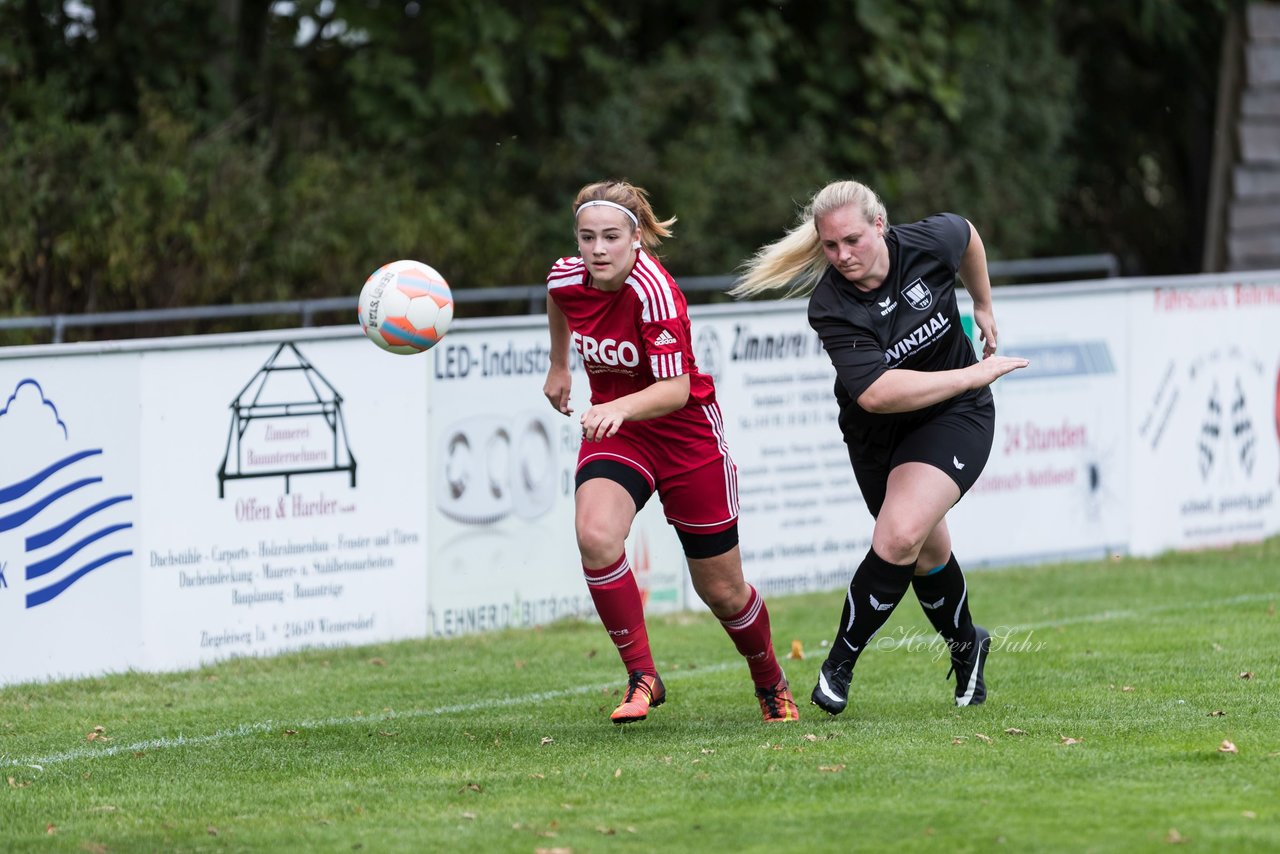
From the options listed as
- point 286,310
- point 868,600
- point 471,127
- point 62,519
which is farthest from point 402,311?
point 471,127

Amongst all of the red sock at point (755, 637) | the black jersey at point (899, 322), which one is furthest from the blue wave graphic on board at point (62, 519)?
the black jersey at point (899, 322)

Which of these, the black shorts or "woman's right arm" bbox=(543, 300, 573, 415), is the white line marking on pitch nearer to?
"woman's right arm" bbox=(543, 300, 573, 415)

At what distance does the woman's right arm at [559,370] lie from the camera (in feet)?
23.0

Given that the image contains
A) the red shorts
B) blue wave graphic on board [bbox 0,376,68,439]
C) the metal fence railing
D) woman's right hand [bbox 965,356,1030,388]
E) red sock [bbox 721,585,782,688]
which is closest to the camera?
Answer: woman's right hand [bbox 965,356,1030,388]

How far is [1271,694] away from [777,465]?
14.3ft

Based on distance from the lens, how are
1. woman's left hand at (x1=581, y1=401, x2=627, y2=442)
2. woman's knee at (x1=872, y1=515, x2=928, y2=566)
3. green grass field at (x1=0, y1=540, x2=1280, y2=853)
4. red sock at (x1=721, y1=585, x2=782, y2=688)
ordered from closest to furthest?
1. green grass field at (x1=0, y1=540, x2=1280, y2=853)
2. woman's left hand at (x1=581, y1=401, x2=627, y2=442)
3. woman's knee at (x1=872, y1=515, x2=928, y2=566)
4. red sock at (x1=721, y1=585, x2=782, y2=688)

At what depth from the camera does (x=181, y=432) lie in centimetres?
869

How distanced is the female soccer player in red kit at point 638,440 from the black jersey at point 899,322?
1.71 feet

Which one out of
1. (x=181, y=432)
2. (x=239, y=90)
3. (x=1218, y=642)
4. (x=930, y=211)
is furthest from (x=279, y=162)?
(x=1218, y=642)

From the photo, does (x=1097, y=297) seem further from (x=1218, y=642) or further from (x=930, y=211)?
(x=930, y=211)

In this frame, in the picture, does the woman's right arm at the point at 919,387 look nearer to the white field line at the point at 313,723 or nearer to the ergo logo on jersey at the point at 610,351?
the ergo logo on jersey at the point at 610,351

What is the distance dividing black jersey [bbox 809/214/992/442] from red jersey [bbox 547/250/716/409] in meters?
0.49

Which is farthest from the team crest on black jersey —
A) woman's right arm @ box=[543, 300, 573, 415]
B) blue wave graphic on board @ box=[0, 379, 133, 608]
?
blue wave graphic on board @ box=[0, 379, 133, 608]

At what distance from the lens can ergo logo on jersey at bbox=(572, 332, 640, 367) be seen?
21.5ft
